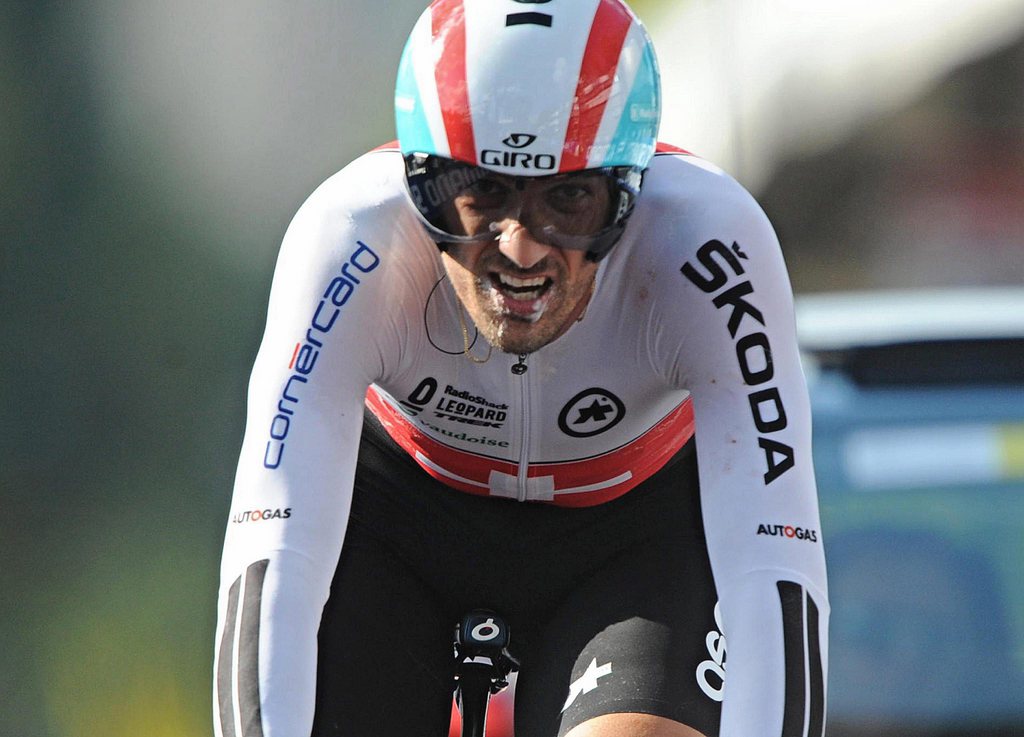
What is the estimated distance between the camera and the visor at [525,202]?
253 centimetres

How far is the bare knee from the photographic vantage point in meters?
2.56

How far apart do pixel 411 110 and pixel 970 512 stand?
12.6ft

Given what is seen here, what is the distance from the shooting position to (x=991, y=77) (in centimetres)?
827

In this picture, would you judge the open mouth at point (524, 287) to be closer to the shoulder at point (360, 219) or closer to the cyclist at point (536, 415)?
the cyclist at point (536, 415)

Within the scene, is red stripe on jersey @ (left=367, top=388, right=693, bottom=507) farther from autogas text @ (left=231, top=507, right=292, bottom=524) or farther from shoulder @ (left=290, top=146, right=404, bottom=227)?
autogas text @ (left=231, top=507, right=292, bottom=524)

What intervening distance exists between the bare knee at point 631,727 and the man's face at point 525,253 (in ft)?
2.23

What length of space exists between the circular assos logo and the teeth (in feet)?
1.42

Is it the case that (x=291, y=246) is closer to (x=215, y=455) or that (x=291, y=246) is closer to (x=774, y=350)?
(x=774, y=350)

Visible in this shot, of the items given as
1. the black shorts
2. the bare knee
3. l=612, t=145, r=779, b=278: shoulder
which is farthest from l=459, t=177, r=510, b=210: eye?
the bare knee

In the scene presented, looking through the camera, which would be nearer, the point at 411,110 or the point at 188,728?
the point at 411,110

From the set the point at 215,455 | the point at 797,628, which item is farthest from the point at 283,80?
the point at 797,628

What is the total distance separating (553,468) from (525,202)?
77 centimetres

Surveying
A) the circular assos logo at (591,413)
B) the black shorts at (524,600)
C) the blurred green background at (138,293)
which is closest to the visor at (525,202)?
the circular assos logo at (591,413)

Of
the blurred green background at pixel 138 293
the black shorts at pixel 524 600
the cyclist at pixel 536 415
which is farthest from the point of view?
the blurred green background at pixel 138 293
